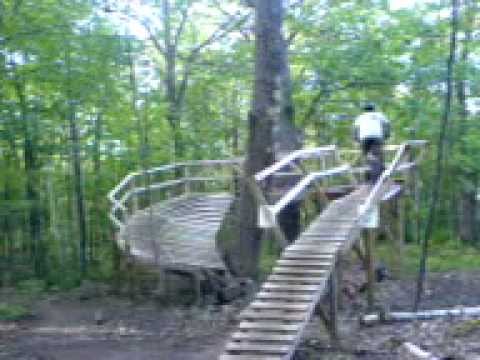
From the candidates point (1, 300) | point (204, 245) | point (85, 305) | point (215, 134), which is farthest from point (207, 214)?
point (215, 134)

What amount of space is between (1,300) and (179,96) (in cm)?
1005

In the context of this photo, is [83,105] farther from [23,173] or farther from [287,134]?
[287,134]

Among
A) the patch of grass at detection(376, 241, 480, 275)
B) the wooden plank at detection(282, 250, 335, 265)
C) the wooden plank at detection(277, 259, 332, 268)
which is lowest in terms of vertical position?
the patch of grass at detection(376, 241, 480, 275)

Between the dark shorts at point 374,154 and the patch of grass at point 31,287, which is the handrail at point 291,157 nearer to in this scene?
the dark shorts at point 374,154

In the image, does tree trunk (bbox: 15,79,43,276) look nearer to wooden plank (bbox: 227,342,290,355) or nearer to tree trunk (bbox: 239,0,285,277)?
tree trunk (bbox: 239,0,285,277)

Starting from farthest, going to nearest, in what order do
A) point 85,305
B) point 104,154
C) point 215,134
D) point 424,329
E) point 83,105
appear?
1. point 215,134
2. point 104,154
3. point 83,105
4. point 85,305
5. point 424,329

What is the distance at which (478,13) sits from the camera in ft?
75.4

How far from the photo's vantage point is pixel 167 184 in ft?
58.7

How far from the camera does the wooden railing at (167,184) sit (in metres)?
17.5

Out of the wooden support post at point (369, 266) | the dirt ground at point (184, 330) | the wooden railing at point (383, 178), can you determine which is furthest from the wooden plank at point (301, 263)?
the wooden support post at point (369, 266)

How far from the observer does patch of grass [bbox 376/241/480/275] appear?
68.2 feet

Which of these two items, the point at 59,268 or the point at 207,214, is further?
the point at 59,268

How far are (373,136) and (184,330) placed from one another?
523cm

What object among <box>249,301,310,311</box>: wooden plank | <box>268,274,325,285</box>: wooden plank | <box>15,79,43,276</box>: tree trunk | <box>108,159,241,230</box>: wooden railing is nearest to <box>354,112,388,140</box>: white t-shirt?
<box>108,159,241,230</box>: wooden railing
